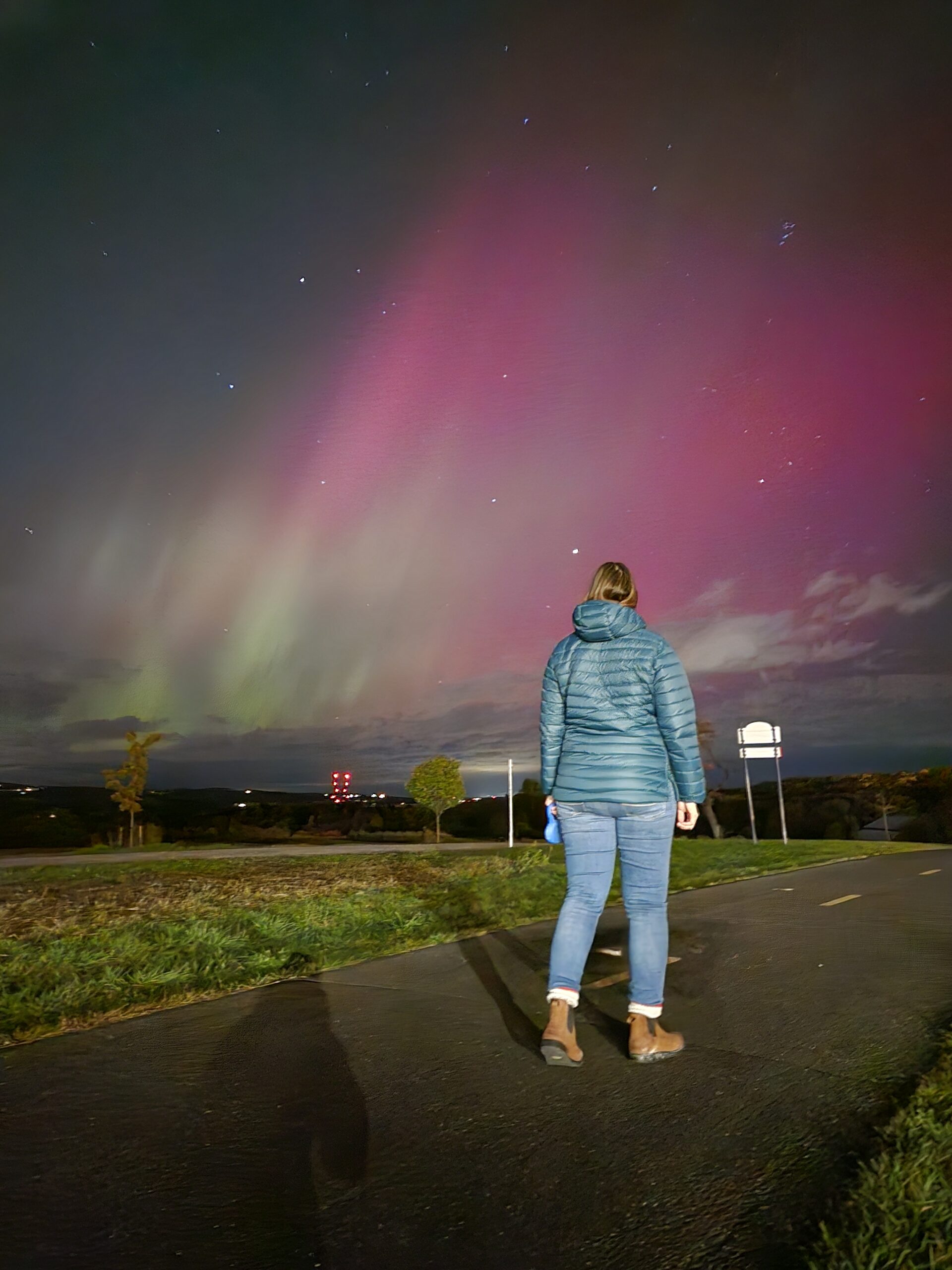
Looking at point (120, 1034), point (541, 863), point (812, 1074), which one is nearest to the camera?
point (812, 1074)

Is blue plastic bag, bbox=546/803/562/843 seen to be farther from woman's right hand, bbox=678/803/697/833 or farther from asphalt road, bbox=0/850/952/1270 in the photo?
asphalt road, bbox=0/850/952/1270

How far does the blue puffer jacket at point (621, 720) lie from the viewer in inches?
138

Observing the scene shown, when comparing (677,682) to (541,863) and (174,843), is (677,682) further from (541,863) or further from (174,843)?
(174,843)

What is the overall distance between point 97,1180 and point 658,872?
217 cm

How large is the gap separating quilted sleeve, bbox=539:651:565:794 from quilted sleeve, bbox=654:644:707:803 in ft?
1.39

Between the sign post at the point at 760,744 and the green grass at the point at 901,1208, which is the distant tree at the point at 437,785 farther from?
the green grass at the point at 901,1208

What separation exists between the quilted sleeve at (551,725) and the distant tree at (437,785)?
28642 millimetres

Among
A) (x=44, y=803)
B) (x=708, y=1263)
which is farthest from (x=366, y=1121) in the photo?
(x=44, y=803)

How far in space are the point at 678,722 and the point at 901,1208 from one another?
1758mm

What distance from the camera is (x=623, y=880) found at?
3.62 m

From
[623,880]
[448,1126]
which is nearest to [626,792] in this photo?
[623,880]

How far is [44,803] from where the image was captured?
4466cm

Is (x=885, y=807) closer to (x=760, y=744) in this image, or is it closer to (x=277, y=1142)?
(x=760, y=744)

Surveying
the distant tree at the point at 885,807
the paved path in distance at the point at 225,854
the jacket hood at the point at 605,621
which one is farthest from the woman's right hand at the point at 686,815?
the distant tree at the point at 885,807
